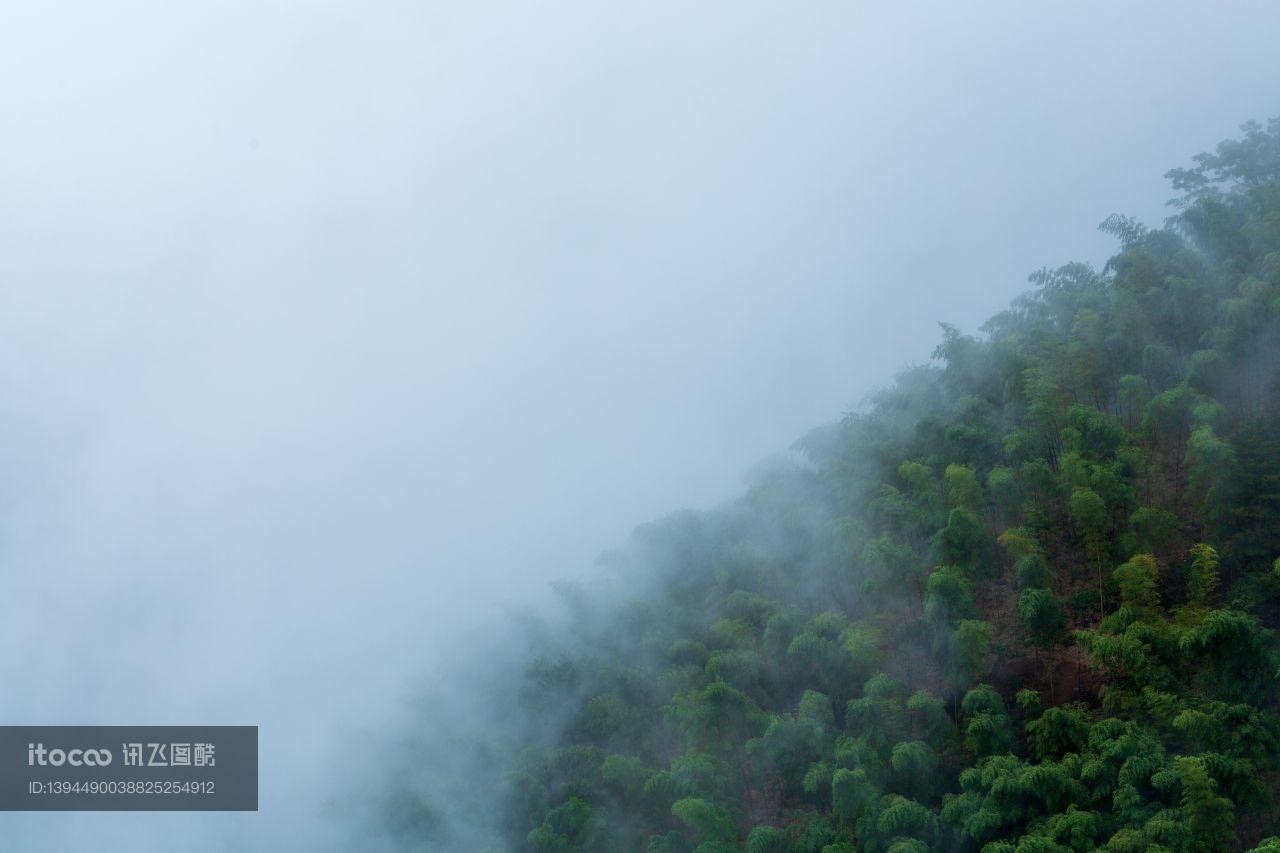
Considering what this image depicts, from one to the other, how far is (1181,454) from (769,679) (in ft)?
22.8

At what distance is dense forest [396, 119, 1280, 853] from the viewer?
1157 centimetres

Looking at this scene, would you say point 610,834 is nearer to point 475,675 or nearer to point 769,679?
point 769,679

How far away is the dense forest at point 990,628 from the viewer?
11.6 meters

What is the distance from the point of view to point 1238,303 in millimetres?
16016

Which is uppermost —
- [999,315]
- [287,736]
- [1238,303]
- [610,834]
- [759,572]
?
[999,315]

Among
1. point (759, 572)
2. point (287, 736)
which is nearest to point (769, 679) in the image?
point (759, 572)

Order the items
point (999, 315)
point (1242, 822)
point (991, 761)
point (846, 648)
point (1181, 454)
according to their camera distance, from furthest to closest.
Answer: point (999, 315)
point (1181, 454)
point (846, 648)
point (991, 761)
point (1242, 822)

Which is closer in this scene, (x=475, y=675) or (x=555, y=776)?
(x=555, y=776)

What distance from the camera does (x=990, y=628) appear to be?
1371 cm

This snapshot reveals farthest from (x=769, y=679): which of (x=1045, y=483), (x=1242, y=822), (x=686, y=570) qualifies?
(x=1242, y=822)

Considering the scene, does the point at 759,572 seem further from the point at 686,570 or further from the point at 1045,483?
the point at 1045,483

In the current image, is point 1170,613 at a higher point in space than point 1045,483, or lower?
lower

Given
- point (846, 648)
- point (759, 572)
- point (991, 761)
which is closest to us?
point (991, 761)

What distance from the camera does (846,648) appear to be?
14.3 metres
